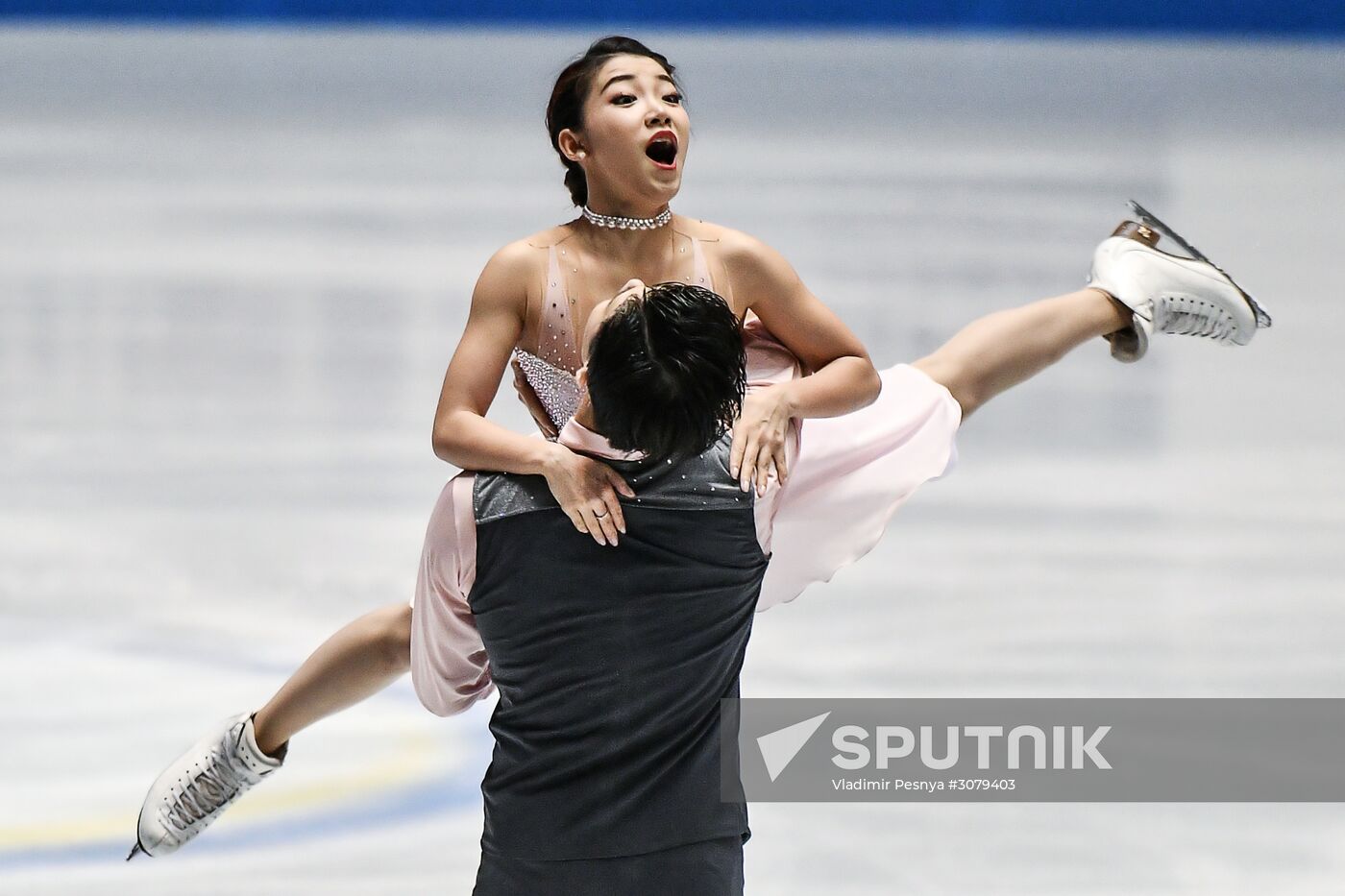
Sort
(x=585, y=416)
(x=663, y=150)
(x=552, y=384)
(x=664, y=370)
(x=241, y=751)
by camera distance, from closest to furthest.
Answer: (x=664, y=370) < (x=585, y=416) < (x=663, y=150) < (x=552, y=384) < (x=241, y=751)

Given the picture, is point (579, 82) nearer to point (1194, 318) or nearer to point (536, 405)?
point (536, 405)

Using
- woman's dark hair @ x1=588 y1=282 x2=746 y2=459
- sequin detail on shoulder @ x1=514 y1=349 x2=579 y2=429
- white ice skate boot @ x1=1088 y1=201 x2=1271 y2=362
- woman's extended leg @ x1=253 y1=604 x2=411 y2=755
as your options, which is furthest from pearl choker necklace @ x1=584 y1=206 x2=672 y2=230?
white ice skate boot @ x1=1088 y1=201 x2=1271 y2=362

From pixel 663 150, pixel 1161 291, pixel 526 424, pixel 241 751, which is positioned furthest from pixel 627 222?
pixel 526 424

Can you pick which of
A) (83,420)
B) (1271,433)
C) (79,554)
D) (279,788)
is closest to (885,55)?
(1271,433)

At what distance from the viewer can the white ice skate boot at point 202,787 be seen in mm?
2225

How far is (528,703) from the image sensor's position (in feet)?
5.47

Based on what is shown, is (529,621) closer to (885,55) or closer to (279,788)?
(279,788)

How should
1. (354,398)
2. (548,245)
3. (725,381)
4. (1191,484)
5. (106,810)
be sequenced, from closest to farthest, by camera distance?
1. (725,381)
2. (548,245)
3. (106,810)
4. (1191,484)
5. (354,398)

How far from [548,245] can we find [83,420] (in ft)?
6.70

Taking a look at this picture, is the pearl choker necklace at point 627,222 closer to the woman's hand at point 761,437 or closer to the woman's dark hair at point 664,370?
the woman's hand at point 761,437

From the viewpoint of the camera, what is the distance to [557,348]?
6.42 ft

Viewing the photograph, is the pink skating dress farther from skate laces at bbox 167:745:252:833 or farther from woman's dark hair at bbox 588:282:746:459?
skate laces at bbox 167:745:252:833

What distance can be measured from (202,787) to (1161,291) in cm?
164
